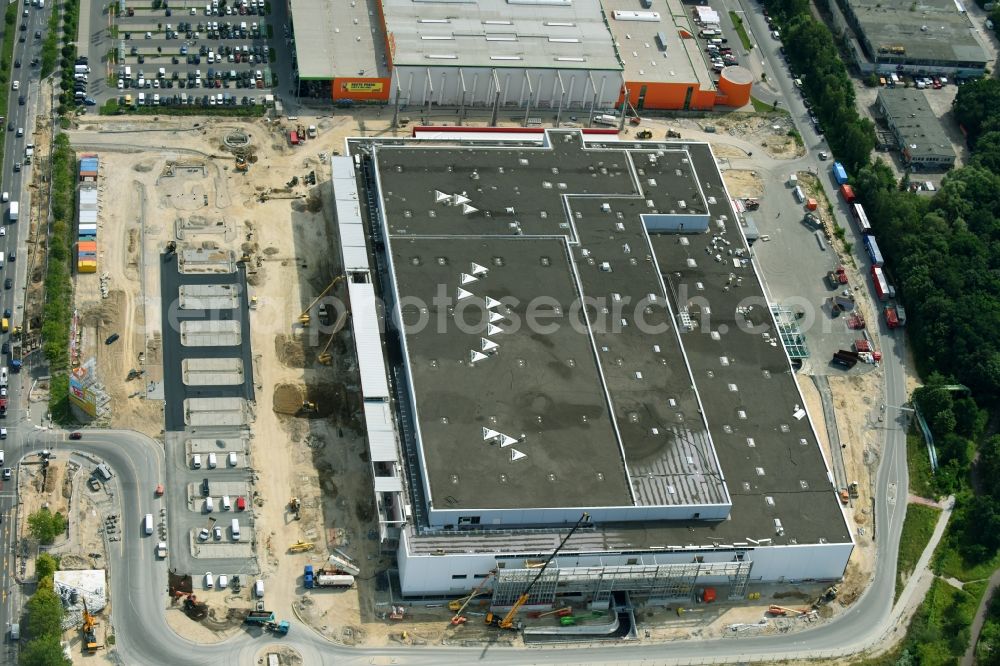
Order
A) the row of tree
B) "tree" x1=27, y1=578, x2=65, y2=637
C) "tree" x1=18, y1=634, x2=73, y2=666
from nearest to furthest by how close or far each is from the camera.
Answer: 1. "tree" x1=18, y1=634, x2=73, y2=666
2. the row of tree
3. "tree" x1=27, y1=578, x2=65, y2=637

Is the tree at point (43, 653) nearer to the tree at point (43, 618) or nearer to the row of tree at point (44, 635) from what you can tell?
the row of tree at point (44, 635)

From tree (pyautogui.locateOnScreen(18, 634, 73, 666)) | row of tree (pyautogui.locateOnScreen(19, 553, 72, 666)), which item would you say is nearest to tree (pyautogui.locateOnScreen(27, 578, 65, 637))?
row of tree (pyautogui.locateOnScreen(19, 553, 72, 666))

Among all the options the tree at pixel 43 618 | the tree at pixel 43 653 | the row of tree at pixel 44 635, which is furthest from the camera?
the tree at pixel 43 618

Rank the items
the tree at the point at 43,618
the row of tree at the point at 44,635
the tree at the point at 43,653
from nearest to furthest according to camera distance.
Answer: the tree at the point at 43,653 → the row of tree at the point at 44,635 → the tree at the point at 43,618

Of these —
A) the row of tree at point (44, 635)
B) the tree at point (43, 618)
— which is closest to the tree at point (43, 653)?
the row of tree at point (44, 635)

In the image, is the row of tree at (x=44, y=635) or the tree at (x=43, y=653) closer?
the tree at (x=43, y=653)

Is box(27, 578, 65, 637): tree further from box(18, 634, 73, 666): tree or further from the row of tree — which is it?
box(18, 634, 73, 666): tree

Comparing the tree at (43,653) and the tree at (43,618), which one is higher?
the tree at (43,618)
